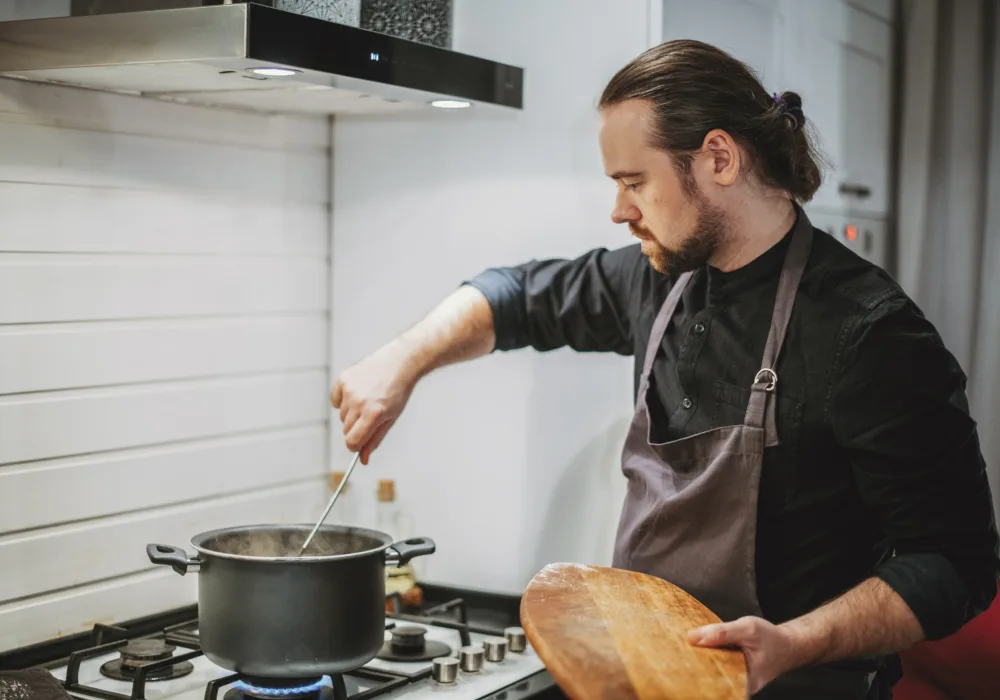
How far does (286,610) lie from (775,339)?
0.67 metres

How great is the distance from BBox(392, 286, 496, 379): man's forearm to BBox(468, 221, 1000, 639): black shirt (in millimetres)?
229

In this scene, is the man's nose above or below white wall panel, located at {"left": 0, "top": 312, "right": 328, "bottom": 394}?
above

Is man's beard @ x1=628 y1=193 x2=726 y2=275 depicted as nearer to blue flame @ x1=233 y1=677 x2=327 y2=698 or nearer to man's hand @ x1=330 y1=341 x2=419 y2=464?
man's hand @ x1=330 y1=341 x2=419 y2=464

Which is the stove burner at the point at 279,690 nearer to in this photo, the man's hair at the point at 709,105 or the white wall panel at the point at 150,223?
the white wall panel at the point at 150,223

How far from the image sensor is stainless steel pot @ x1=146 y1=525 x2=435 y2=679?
140cm

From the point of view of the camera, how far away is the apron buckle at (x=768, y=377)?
4.55ft

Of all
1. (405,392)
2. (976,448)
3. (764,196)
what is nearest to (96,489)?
(405,392)

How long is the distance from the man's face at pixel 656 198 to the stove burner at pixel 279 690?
69 cm

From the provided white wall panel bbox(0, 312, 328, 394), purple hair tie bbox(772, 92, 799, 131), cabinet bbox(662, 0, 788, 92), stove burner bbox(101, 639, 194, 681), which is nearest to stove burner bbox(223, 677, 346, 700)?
stove burner bbox(101, 639, 194, 681)

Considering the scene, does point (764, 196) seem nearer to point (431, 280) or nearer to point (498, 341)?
point (498, 341)

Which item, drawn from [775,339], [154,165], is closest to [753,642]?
[775,339]

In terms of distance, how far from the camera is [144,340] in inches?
71.7

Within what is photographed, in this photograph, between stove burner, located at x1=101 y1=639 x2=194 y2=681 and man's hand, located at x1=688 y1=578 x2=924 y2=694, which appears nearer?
man's hand, located at x1=688 y1=578 x2=924 y2=694

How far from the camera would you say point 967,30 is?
2.08m
